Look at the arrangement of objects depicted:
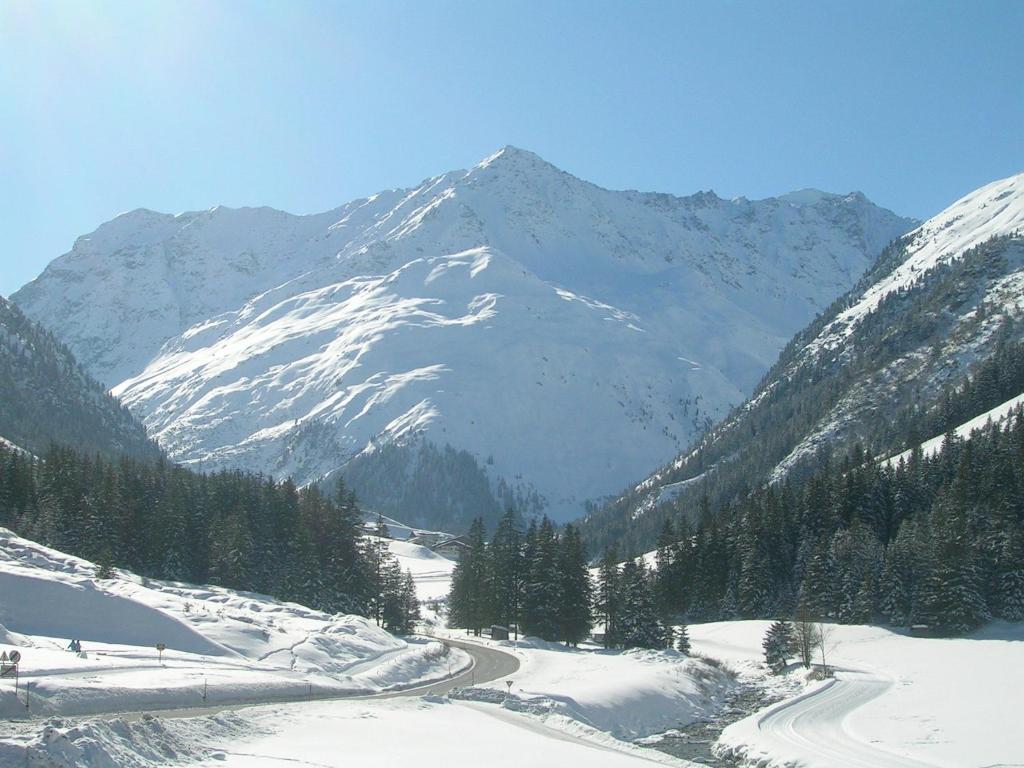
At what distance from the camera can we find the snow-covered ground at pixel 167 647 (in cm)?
4291

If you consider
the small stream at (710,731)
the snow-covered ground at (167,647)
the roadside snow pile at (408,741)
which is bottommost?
the small stream at (710,731)

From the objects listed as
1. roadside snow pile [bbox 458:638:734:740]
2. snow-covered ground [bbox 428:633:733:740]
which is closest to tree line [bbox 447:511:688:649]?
snow-covered ground [bbox 428:633:733:740]

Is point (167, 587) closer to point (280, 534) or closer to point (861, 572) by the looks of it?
point (280, 534)

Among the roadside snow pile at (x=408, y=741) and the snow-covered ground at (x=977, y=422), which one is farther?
the snow-covered ground at (x=977, y=422)

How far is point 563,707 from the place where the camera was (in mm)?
53000

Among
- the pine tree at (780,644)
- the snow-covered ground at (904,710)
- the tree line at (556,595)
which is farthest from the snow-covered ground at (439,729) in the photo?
the tree line at (556,595)

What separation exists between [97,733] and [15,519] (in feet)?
238

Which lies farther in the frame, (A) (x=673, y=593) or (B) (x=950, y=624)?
(A) (x=673, y=593)

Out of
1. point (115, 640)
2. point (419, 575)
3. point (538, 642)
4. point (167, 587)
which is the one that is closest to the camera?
point (115, 640)

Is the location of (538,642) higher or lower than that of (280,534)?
lower

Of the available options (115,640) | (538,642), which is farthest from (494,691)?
(538,642)

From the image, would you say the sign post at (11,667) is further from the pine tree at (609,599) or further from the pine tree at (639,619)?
the pine tree at (609,599)

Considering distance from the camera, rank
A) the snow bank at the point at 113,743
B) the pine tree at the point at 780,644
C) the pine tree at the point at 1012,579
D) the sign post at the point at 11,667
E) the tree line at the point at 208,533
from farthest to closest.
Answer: the tree line at the point at 208,533 → the pine tree at the point at 1012,579 → the pine tree at the point at 780,644 → the sign post at the point at 11,667 → the snow bank at the point at 113,743

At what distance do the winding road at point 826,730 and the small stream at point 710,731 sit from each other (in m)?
2.57
